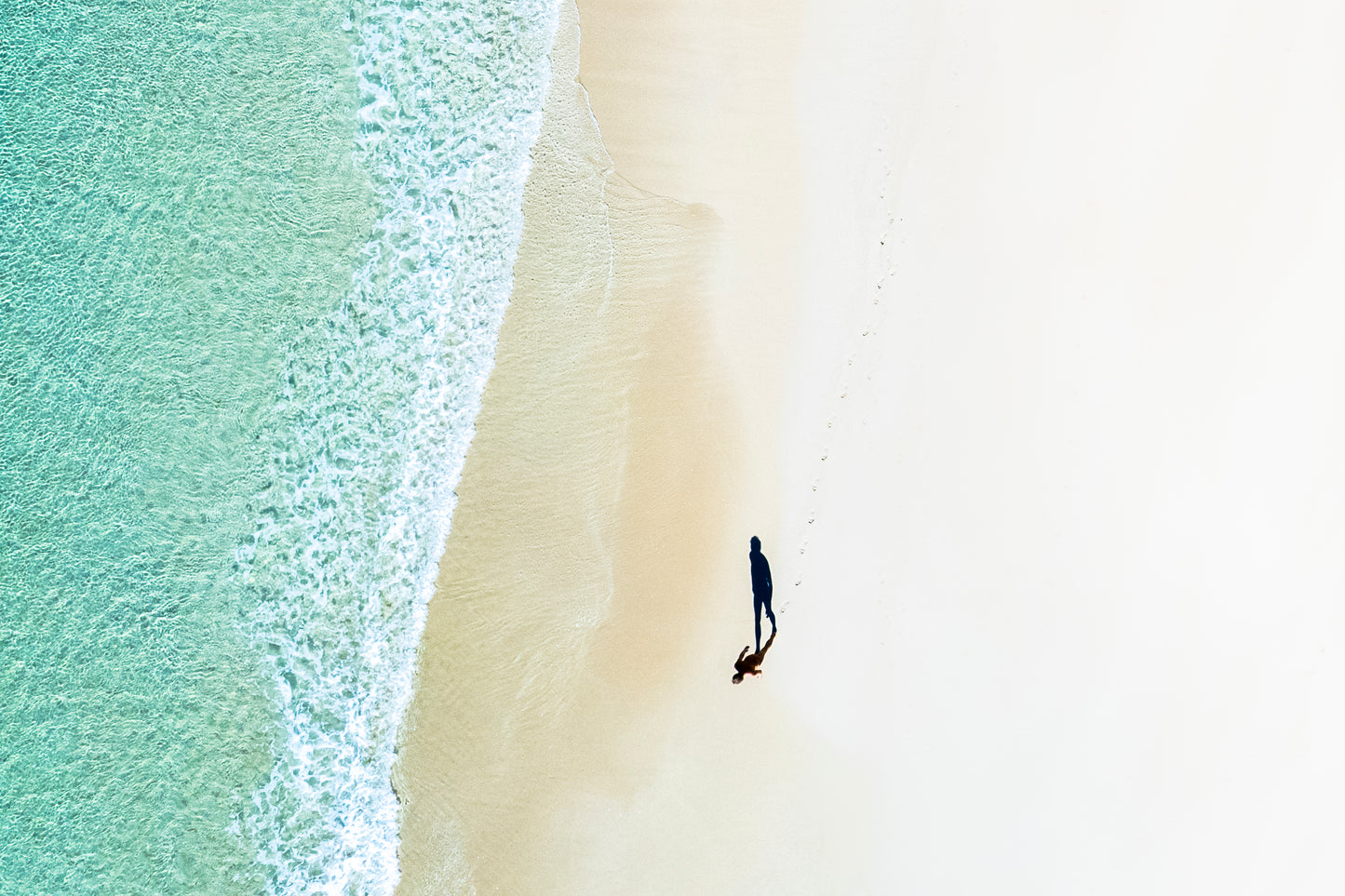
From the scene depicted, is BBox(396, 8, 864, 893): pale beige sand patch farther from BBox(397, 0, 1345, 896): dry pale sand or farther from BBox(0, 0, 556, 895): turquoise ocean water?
BBox(0, 0, 556, 895): turquoise ocean water

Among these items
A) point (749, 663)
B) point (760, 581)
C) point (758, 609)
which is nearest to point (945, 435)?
point (760, 581)

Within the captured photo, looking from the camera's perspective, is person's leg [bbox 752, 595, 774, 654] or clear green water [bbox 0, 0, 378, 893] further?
person's leg [bbox 752, 595, 774, 654]

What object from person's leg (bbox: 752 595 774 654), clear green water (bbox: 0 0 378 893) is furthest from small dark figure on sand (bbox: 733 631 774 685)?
clear green water (bbox: 0 0 378 893)

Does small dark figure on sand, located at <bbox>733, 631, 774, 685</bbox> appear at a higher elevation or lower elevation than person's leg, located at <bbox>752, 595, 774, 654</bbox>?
lower

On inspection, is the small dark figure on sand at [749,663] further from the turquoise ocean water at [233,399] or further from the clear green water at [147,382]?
the clear green water at [147,382]

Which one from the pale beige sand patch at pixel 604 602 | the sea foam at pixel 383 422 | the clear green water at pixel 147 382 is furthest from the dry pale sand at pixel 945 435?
the clear green water at pixel 147 382

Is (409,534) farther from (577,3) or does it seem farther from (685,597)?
(577,3)

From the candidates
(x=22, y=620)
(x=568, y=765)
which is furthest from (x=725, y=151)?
(x=22, y=620)
